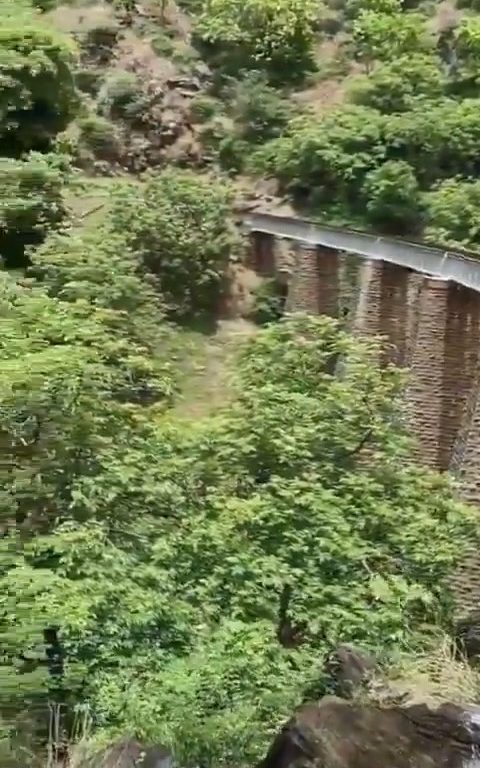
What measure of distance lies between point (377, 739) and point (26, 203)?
6.09 meters

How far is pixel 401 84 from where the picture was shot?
44.8ft

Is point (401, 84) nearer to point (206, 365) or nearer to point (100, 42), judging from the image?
point (206, 365)

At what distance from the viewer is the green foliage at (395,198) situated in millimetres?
12539

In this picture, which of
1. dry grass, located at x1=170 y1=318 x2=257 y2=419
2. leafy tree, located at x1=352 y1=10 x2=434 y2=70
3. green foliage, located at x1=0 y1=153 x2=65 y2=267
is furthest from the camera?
leafy tree, located at x1=352 y1=10 x2=434 y2=70

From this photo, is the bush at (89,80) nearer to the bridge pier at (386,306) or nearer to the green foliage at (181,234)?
the green foliage at (181,234)

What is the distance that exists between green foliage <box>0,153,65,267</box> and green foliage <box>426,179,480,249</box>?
503cm

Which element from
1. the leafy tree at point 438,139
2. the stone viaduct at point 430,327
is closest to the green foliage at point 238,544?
the stone viaduct at point 430,327

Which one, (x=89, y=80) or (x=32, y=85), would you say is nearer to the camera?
(x=32, y=85)

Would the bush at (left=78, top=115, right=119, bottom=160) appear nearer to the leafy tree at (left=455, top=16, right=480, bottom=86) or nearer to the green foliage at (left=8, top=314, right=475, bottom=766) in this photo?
the leafy tree at (left=455, top=16, right=480, bottom=86)

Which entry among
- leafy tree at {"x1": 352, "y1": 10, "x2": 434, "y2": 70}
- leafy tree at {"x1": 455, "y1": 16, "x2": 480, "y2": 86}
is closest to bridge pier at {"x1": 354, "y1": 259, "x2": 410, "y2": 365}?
leafy tree at {"x1": 455, "y1": 16, "x2": 480, "y2": 86}

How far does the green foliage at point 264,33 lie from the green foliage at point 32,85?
421 centimetres

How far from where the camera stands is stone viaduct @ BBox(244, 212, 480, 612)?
8.28m

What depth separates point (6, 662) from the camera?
5660mm

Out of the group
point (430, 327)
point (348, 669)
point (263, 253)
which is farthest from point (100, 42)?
point (348, 669)
